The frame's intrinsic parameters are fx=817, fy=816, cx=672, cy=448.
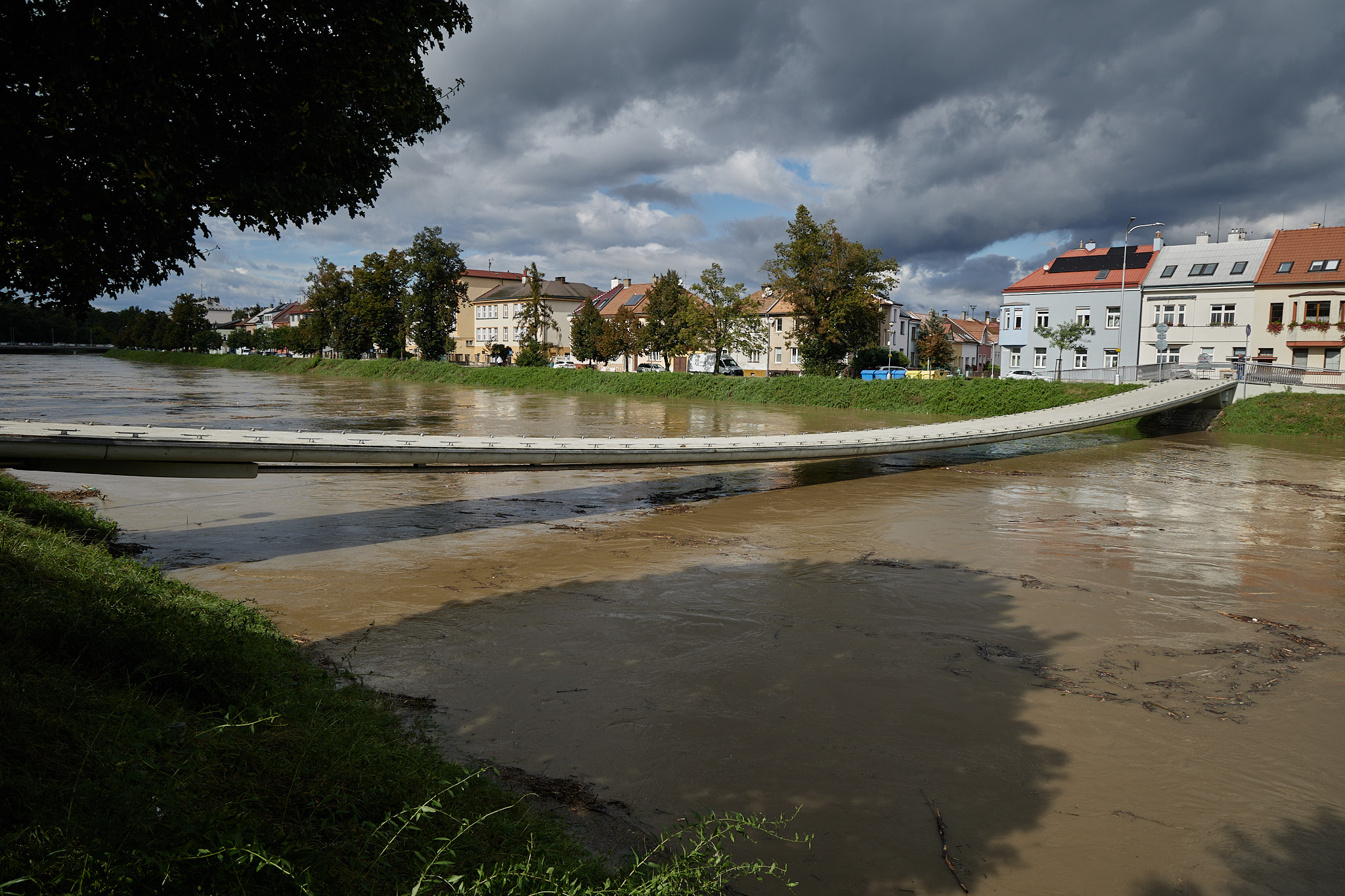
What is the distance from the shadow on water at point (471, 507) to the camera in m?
10.2

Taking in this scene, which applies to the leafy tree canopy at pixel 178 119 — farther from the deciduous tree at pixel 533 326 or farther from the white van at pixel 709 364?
the deciduous tree at pixel 533 326

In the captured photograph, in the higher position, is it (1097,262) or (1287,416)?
(1097,262)

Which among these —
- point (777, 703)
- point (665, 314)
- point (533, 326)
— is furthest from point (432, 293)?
point (777, 703)

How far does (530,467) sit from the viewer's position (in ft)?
45.6

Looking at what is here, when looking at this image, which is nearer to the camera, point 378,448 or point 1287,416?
point 378,448

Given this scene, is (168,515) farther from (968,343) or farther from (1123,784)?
(968,343)

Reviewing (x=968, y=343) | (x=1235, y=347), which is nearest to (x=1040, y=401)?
(x=1235, y=347)

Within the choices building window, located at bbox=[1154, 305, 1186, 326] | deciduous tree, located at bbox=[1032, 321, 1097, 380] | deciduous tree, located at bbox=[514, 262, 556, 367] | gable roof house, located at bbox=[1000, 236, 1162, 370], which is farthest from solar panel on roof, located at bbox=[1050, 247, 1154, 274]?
deciduous tree, located at bbox=[514, 262, 556, 367]

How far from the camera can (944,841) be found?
4.30 meters

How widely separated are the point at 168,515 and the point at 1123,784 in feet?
40.0

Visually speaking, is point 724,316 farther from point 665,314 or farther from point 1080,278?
point 1080,278

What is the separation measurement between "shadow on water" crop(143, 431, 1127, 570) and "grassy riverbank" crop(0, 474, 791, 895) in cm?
473

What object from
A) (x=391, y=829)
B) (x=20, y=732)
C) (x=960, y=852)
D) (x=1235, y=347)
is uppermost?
(x=1235, y=347)

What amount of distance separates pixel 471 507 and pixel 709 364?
158ft
